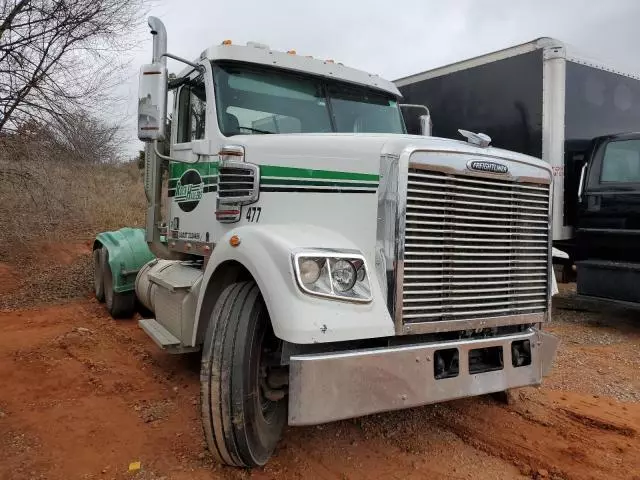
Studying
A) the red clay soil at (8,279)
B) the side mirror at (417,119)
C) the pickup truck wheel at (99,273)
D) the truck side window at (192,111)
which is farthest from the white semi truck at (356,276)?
the red clay soil at (8,279)

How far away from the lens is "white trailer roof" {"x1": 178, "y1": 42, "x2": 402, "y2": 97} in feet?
14.1

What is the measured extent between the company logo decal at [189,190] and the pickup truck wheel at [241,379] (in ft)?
5.28

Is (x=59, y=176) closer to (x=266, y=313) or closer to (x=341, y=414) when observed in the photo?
(x=266, y=313)

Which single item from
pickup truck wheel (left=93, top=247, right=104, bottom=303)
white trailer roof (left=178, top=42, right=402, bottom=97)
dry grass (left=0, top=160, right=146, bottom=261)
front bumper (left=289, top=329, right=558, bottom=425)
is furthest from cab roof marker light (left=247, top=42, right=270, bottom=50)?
dry grass (left=0, top=160, right=146, bottom=261)

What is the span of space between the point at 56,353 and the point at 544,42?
6282mm

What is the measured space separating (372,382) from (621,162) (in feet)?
17.6

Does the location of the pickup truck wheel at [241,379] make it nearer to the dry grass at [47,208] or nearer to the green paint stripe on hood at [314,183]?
the green paint stripe on hood at [314,183]

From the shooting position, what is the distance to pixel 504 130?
6.83m

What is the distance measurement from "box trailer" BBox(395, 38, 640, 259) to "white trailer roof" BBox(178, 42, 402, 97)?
261 cm

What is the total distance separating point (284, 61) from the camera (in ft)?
14.6

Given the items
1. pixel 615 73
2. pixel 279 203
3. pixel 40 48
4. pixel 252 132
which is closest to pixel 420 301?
pixel 279 203

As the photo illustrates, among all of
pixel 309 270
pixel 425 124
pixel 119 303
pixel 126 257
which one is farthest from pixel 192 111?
pixel 119 303

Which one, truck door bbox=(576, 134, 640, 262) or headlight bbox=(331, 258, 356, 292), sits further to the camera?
truck door bbox=(576, 134, 640, 262)

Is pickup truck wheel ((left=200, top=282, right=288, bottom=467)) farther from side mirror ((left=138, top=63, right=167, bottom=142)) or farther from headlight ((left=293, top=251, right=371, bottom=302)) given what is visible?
side mirror ((left=138, top=63, right=167, bottom=142))
